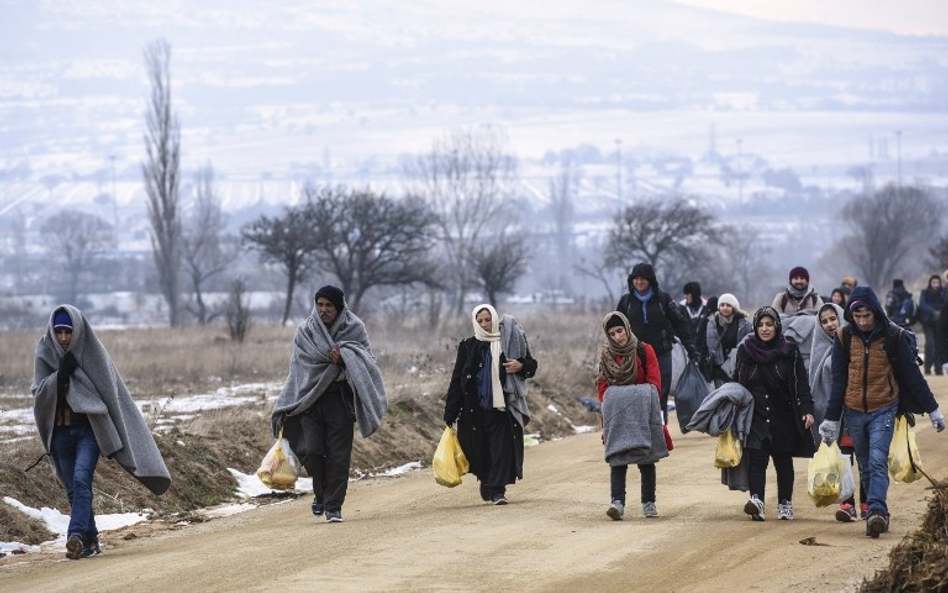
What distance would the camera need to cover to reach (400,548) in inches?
526

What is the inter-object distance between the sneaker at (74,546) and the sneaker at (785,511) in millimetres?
5339

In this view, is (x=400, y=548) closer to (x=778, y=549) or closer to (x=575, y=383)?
(x=778, y=549)

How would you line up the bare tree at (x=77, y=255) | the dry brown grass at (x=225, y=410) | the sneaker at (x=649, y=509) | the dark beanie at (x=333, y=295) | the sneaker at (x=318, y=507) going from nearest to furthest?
the sneaker at (x=649, y=509)
the dark beanie at (x=333, y=295)
the sneaker at (x=318, y=507)
the dry brown grass at (x=225, y=410)
the bare tree at (x=77, y=255)

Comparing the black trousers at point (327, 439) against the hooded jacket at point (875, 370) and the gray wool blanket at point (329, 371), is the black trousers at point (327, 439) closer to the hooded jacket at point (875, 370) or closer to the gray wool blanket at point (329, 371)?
the gray wool blanket at point (329, 371)

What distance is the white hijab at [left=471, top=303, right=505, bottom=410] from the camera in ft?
53.8

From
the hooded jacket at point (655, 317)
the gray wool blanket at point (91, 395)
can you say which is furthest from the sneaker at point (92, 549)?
the hooded jacket at point (655, 317)

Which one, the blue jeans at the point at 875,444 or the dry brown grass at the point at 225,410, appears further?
the dry brown grass at the point at 225,410

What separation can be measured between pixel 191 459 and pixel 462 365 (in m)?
3.55

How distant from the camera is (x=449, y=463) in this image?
16438 mm

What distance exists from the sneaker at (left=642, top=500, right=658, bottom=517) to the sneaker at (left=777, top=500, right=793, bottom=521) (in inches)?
38.5

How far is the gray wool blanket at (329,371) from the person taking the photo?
50.6ft

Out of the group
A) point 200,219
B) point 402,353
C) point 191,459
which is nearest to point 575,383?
point 402,353

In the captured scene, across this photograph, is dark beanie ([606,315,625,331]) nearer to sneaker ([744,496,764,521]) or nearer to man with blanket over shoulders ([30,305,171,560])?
sneaker ([744,496,764,521])

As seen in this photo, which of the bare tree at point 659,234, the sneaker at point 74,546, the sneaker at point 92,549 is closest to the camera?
the sneaker at point 74,546
